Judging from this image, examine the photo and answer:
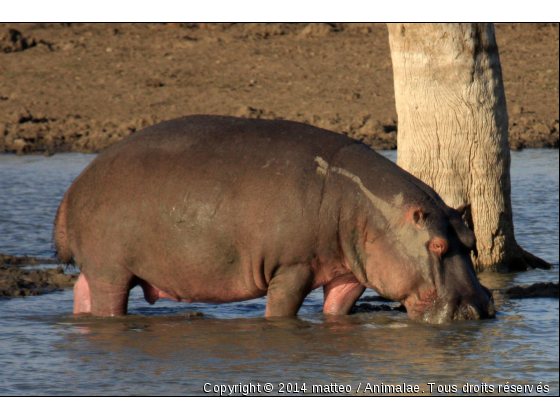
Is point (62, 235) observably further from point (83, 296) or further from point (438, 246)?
point (438, 246)

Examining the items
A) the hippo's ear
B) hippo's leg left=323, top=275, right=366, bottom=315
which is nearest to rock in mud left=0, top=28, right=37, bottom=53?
hippo's leg left=323, top=275, right=366, bottom=315

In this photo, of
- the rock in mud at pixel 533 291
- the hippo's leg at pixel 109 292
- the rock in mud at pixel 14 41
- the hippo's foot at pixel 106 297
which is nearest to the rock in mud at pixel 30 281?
the hippo's foot at pixel 106 297

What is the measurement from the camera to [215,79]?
15.1 m

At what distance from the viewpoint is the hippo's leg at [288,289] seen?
545 cm

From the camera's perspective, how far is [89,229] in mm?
5543

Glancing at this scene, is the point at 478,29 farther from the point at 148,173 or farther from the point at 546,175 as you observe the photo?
the point at 546,175

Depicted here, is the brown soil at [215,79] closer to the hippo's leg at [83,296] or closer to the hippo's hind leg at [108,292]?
the hippo's leg at [83,296]

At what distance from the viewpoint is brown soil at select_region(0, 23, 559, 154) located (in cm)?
1373

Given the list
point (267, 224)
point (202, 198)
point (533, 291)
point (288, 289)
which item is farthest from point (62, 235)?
point (533, 291)

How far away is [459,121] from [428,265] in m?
2.09

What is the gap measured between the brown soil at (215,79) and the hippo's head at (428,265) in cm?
756

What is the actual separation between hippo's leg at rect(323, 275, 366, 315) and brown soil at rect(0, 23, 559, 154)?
719cm

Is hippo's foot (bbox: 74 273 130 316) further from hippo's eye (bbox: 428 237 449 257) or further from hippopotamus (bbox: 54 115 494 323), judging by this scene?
hippo's eye (bbox: 428 237 449 257)

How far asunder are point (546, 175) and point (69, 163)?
6354 millimetres
